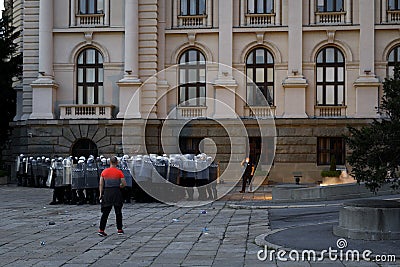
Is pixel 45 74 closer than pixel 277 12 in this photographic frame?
No

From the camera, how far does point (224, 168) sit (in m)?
38.9

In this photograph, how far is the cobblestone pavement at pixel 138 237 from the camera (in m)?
13.0

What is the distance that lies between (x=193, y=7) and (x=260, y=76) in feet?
19.1

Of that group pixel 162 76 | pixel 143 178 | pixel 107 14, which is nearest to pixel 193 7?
pixel 162 76

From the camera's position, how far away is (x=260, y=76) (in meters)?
39.6

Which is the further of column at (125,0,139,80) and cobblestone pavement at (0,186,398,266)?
column at (125,0,139,80)

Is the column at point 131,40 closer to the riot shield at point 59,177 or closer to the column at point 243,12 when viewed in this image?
the column at point 243,12

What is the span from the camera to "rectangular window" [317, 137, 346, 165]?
3850cm

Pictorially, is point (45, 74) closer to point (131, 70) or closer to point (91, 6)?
point (91, 6)

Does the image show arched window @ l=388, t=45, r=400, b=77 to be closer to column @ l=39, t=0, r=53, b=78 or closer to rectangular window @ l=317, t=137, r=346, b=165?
Answer: rectangular window @ l=317, t=137, r=346, b=165

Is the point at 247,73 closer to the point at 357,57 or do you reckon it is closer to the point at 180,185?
the point at 357,57

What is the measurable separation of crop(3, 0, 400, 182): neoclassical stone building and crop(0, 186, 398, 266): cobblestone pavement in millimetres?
14172

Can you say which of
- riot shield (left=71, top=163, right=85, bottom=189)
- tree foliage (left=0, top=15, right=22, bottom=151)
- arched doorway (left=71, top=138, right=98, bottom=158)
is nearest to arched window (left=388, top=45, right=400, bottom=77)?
arched doorway (left=71, top=138, right=98, bottom=158)

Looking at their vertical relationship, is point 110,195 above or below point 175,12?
below
